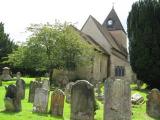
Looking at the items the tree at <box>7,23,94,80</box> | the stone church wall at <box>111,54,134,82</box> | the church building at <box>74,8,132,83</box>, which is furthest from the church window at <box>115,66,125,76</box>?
the tree at <box>7,23,94,80</box>

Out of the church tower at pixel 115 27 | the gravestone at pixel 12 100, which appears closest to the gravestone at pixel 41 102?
the gravestone at pixel 12 100

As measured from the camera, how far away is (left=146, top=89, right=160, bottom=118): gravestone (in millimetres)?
18609

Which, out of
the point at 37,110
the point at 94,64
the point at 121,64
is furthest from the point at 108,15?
the point at 37,110

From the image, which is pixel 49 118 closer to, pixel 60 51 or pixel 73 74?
pixel 60 51

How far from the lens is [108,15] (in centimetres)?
6322

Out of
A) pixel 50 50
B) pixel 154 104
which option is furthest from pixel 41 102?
pixel 50 50

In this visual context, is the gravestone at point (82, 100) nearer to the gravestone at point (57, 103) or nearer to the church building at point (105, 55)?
the gravestone at point (57, 103)

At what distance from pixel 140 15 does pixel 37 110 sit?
22347mm

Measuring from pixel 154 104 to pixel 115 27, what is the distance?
44.3 meters

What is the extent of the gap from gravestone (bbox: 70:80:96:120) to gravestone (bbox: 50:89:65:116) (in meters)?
2.54

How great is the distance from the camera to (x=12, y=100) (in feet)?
52.1

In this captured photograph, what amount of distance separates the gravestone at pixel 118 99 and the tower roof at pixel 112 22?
49811 mm

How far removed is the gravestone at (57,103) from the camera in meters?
16.2

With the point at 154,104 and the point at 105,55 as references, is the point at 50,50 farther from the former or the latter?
the point at 154,104
